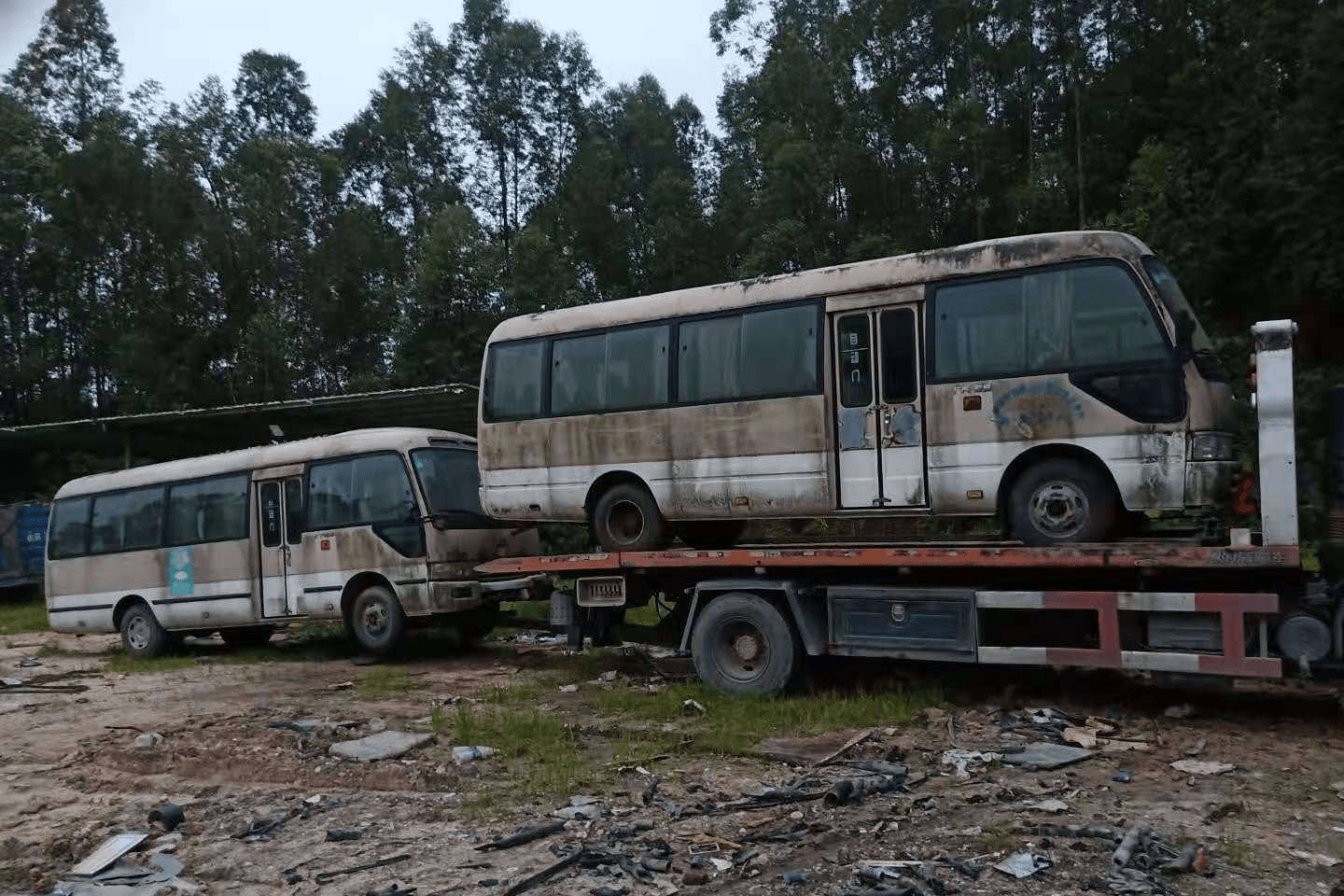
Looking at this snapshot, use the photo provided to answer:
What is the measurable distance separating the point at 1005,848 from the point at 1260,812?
1.55 m

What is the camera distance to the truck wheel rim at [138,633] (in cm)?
1460

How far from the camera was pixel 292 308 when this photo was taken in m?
39.5

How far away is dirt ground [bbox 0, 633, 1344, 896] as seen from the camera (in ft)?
16.9

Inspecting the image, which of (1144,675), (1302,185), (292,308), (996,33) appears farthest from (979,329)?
(292,308)

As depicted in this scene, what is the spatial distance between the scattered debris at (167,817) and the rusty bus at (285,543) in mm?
5146

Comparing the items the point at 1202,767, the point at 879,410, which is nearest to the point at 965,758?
the point at 1202,767

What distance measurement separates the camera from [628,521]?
10.2m

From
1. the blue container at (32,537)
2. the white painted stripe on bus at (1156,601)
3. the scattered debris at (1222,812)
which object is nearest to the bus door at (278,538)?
the white painted stripe on bus at (1156,601)

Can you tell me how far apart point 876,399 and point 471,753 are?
4007mm

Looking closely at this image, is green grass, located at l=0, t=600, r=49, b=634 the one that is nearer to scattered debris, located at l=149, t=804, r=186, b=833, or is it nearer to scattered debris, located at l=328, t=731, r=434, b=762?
scattered debris, located at l=328, t=731, r=434, b=762

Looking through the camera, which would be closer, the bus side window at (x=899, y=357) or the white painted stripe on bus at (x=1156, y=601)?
the white painted stripe on bus at (x=1156, y=601)

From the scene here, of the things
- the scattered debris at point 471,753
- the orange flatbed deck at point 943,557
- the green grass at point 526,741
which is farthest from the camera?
the scattered debris at point 471,753

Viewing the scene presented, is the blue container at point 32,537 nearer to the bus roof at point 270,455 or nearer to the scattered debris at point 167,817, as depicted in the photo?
the bus roof at point 270,455

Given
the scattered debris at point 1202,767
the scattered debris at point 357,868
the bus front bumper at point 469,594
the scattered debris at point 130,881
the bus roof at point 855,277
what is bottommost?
the scattered debris at point 130,881
